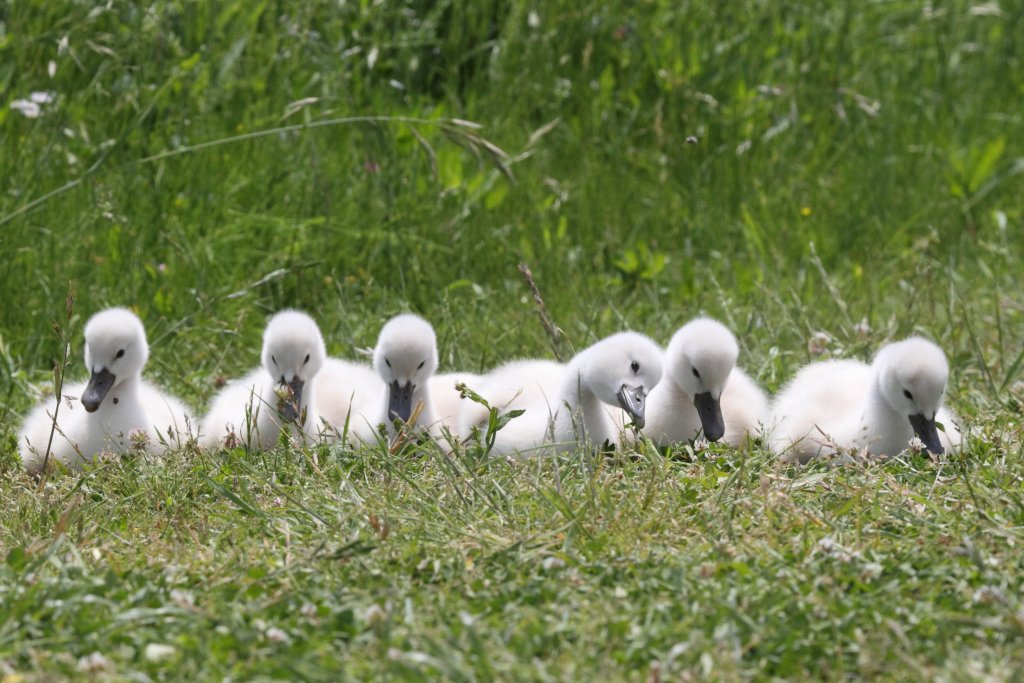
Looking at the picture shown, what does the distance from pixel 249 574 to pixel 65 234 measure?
317 cm

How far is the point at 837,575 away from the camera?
11.1ft

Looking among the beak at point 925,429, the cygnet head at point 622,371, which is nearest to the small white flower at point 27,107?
the cygnet head at point 622,371

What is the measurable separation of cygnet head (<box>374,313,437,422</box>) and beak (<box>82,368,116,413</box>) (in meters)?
0.87

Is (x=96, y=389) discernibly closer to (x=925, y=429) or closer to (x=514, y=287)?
(x=514, y=287)

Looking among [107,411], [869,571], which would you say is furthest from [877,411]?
[107,411]

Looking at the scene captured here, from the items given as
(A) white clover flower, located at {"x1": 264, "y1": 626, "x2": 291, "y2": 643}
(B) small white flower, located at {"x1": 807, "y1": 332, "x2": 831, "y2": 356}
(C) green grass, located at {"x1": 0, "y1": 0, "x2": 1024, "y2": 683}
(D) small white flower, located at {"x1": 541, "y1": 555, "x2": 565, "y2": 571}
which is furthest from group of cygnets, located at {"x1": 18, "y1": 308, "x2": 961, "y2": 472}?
(A) white clover flower, located at {"x1": 264, "y1": 626, "x2": 291, "y2": 643}

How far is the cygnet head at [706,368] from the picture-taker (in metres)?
4.72

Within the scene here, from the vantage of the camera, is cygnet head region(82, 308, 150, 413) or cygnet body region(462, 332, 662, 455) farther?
cygnet head region(82, 308, 150, 413)

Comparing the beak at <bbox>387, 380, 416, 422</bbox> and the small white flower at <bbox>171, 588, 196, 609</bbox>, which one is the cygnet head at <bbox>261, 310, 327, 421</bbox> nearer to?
the beak at <bbox>387, 380, 416, 422</bbox>

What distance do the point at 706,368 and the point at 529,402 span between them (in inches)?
25.2

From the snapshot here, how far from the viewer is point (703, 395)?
4781mm

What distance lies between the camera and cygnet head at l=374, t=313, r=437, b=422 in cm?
494

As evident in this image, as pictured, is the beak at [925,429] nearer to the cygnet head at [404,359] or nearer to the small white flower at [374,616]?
the cygnet head at [404,359]

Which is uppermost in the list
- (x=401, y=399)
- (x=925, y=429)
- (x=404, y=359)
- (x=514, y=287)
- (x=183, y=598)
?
(x=514, y=287)
